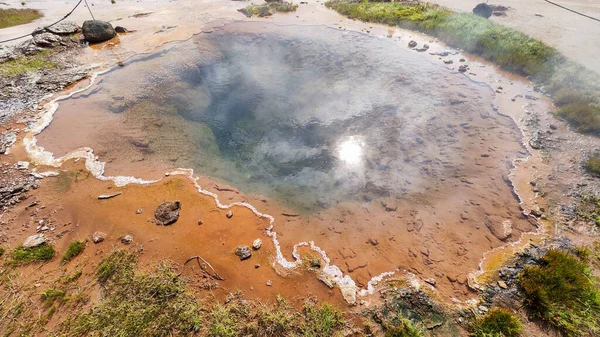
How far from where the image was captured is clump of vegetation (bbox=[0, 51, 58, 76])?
11549 millimetres

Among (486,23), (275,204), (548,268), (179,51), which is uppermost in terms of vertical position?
(486,23)

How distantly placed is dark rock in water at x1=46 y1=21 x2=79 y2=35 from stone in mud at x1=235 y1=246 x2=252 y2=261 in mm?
16904

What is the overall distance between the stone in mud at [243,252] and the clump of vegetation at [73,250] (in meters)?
3.39

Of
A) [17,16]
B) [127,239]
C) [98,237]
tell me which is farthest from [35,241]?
[17,16]

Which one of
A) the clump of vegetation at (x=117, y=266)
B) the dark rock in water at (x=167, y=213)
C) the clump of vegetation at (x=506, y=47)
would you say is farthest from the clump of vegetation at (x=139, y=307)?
the clump of vegetation at (x=506, y=47)

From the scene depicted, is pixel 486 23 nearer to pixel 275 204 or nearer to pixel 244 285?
pixel 275 204

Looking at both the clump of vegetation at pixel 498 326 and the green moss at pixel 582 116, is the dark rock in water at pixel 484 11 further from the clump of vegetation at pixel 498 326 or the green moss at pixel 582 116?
the clump of vegetation at pixel 498 326

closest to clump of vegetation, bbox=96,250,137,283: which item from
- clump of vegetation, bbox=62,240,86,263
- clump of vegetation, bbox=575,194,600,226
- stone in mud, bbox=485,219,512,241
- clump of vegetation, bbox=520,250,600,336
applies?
clump of vegetation, bbox=62,240,86,263

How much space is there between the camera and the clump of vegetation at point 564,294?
15.9ft

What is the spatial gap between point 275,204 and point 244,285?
2481 millimetres

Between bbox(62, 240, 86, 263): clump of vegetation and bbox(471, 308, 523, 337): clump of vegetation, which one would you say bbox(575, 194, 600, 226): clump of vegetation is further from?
bbox(62, 240, 86, 263): clump of vegetation

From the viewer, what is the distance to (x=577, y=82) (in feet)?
34.9

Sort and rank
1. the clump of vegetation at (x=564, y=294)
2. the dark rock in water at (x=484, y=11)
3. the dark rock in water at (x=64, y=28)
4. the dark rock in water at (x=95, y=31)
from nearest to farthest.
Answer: the clump of vegetation at (x=564, y=294) → the dark rock in water at (x=95, y=31) → the dark rock in water at (x=64, y=28) → the dark rock in water at (x=484, y=11)

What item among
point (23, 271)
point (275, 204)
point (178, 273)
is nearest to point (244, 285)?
point (178, 273)
